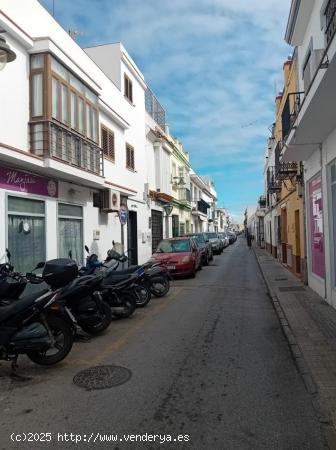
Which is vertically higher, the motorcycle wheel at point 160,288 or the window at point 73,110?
the window at point 73,110

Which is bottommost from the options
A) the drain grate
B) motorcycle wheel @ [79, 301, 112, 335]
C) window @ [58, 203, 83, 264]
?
Result: the drain grate

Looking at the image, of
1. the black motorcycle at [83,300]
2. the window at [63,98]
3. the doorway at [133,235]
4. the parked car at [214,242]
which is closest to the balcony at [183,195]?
the parked car at [214,242]

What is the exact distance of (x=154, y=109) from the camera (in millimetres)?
26578

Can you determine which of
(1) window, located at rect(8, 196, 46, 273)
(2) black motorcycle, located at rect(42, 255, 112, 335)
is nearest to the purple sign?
(1) window, located at rect(8, 196, 46, 273)

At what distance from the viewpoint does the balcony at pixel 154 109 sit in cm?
2475

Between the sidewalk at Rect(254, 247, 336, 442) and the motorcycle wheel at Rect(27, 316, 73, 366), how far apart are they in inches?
117

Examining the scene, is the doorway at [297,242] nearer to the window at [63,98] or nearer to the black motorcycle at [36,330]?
the window at [63,98]

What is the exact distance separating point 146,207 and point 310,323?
14.4 m

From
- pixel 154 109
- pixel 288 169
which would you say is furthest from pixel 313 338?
pixel 154 109

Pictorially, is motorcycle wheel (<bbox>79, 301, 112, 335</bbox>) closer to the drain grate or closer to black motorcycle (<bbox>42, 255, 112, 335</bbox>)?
black motorcycle (<bbox>42, 255, 112, 335</bbox>)

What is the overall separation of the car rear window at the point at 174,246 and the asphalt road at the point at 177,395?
28.8 ft

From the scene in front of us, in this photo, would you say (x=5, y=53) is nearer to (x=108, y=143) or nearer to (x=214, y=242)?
(x=108, y=143)

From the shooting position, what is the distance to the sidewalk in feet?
14.8

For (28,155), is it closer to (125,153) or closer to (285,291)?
(285,291)
